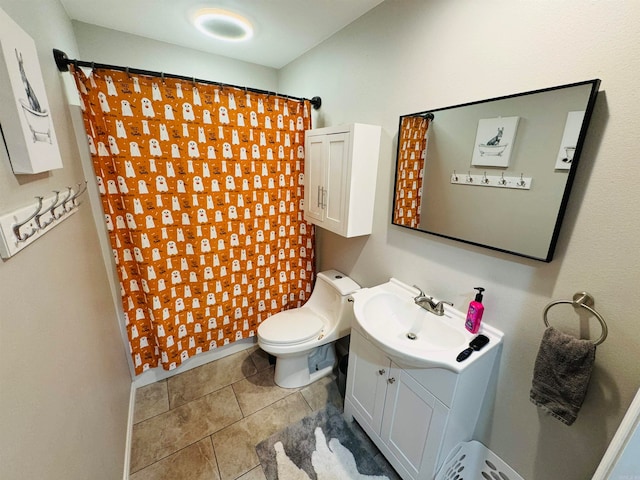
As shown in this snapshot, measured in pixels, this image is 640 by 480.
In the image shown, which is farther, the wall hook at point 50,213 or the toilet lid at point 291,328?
the toilet lid at point 291,328

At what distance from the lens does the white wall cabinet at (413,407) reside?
1.06 metres

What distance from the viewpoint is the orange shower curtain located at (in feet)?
4.67

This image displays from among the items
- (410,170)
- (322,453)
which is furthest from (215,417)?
(410,170)

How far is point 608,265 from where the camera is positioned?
844 mm

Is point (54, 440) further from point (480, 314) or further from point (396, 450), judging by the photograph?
point (480, 314)

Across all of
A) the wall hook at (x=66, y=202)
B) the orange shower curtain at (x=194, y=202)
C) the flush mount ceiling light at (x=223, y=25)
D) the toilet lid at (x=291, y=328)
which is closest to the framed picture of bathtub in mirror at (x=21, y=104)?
the wall hook at (x=66, y=202)

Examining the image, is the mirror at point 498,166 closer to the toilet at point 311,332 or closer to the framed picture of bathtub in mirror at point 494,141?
the framed picture of bathtub in mirror at point 494,141

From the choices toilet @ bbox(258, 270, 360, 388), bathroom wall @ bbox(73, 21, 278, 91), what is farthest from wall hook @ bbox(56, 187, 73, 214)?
bathroom wall @ bbox(73, 21, 278, 91)

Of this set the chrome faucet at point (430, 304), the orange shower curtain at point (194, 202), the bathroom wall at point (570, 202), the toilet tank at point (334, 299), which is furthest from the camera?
the toilet tank at point (334, 299)

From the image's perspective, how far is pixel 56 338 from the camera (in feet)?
2.54

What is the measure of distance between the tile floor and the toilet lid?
0.44 meters

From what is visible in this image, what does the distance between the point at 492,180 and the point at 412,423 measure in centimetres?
114

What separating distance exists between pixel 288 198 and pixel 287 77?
1.14m

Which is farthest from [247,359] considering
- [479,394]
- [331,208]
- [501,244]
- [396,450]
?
[501,244]
